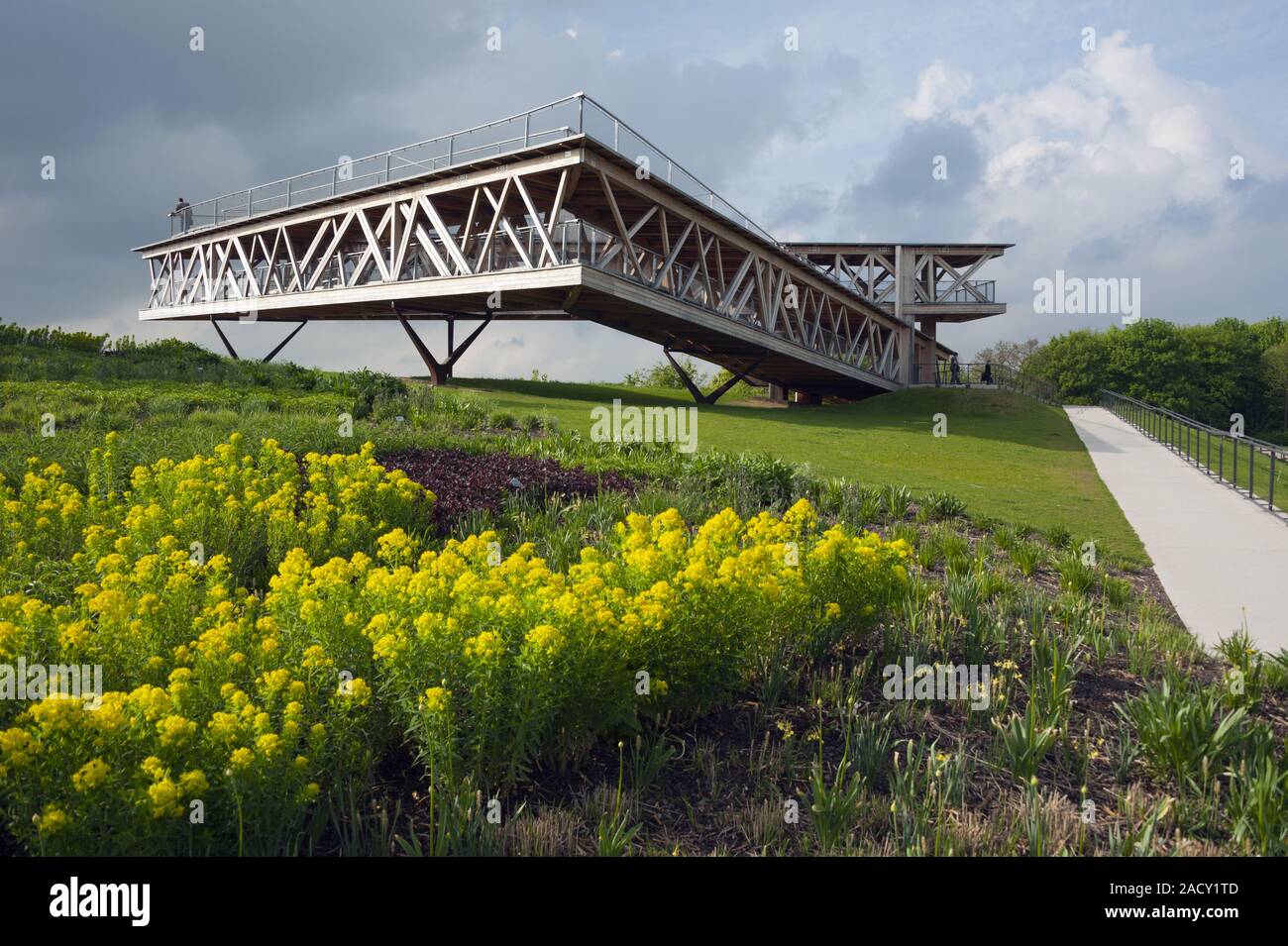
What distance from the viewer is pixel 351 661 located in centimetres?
360

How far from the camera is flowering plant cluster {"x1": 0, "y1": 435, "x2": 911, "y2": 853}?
273 cm

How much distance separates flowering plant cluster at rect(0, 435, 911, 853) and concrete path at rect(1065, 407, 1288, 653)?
393cm

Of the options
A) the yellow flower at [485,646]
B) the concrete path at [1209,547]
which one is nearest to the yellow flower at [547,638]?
the yellow flower at [485,646]

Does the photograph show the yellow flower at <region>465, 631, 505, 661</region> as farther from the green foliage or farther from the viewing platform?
the green foliage

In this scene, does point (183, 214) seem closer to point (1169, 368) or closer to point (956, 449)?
point (956, 449)

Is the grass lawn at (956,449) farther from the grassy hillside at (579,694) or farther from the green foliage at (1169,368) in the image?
the green foliage at (1169,368)

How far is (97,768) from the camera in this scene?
2590 mm

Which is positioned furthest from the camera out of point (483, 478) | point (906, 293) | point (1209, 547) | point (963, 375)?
point (963, 375)

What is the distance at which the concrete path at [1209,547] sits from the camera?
23.2 ft

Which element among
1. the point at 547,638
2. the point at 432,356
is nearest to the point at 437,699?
the point at 547,638

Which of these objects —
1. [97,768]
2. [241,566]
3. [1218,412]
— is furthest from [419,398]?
[1218,412]

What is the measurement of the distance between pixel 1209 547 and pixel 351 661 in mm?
10592

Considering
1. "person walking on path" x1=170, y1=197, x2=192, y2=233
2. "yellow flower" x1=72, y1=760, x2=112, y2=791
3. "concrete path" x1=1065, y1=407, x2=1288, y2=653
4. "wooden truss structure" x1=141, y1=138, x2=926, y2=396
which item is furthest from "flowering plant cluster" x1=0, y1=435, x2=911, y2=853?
"person walking on path" x1=170, y1=197, x2=192, y2=233
